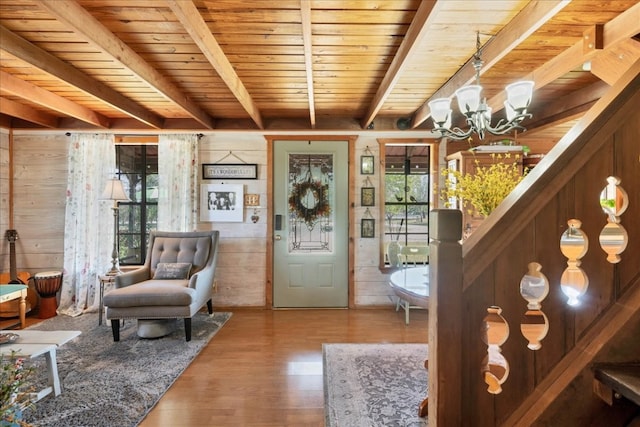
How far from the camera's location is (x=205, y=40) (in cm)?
197

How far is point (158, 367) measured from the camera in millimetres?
2701

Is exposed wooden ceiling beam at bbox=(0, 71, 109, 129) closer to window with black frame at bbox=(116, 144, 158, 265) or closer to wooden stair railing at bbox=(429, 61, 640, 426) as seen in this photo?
window with black frame at bbox=(116, 144, 158, 265)

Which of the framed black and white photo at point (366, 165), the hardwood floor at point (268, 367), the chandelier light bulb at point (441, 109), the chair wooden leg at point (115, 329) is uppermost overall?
the chandelier light bulb at point (441, 109)

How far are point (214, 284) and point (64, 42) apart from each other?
2.90 metres

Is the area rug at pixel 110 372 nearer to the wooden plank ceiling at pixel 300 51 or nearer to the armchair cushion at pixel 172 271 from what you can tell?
the armchair cushion at pixel 172 271

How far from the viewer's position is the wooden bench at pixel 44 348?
214 centimetres

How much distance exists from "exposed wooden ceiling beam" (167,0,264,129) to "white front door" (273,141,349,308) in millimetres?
1393

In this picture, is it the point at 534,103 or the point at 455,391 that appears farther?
the point at 534,103

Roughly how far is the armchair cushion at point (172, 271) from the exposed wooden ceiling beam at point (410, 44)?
8.67 feet

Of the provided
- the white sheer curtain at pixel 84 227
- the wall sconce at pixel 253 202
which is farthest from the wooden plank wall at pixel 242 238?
the white sheer curtain at pixel 84 227

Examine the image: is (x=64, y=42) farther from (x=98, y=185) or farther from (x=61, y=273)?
(x=61, y=273)

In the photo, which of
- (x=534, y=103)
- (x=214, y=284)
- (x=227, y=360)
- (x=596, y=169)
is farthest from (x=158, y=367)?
(x=534, y=103)

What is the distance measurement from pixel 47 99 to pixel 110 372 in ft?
8.57

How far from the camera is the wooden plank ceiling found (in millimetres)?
1851
